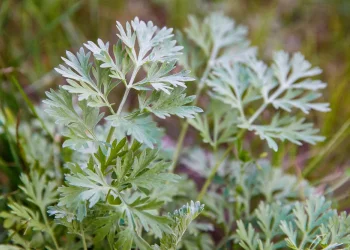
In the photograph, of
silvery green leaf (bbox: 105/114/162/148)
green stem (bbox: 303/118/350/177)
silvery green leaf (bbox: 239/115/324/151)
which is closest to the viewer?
silvery green leaf (bbox: 105/114/162/148)

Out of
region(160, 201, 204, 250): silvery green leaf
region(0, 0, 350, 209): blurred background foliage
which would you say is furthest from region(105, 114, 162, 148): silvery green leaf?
region(0, 0, 350, 209): blurred background foliage

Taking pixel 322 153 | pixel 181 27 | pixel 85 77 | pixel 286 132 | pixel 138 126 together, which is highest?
pixel 181 27

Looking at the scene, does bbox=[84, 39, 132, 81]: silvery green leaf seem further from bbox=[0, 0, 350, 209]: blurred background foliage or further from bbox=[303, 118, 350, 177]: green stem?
bbox=[303, 118, 350, 177]: green stem

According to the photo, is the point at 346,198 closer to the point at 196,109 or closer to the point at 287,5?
the point at 196,109

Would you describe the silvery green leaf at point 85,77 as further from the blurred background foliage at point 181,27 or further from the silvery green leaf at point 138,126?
the blurred background foliage at point 181,27

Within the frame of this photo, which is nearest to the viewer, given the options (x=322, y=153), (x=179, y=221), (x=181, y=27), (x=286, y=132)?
(x=179, y=221)

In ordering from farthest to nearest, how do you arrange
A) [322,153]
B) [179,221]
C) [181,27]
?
[181,27]
[322,153]
[179,221]

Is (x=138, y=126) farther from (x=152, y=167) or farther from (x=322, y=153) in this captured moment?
(x=322, y=153)

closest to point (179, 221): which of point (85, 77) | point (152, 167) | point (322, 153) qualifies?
point (152, 167)
